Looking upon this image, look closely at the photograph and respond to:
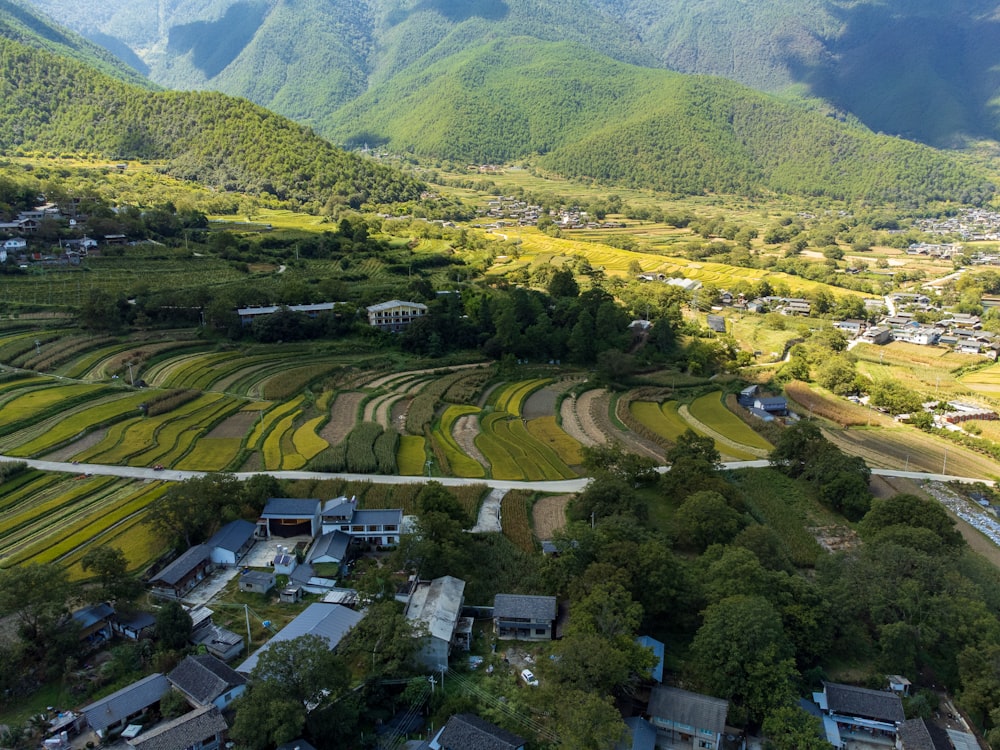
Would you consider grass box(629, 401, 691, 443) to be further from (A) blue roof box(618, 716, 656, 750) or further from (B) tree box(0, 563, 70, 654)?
(B) tree box(0, 563, 70, 654)

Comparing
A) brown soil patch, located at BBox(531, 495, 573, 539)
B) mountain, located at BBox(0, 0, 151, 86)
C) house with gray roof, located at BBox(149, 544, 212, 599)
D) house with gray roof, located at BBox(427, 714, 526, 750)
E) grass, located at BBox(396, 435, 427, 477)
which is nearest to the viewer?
house with gray roof, located at BBox(427, 714, 526, 750)

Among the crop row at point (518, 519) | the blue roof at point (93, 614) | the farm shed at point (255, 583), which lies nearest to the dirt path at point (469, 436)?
the crop row at point (518, 519)

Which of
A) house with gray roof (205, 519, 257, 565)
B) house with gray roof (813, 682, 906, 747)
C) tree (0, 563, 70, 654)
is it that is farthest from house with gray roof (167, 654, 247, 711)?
house with gray roof (813, 682, 906, 747)

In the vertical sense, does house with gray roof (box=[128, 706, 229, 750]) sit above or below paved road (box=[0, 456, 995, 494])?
below

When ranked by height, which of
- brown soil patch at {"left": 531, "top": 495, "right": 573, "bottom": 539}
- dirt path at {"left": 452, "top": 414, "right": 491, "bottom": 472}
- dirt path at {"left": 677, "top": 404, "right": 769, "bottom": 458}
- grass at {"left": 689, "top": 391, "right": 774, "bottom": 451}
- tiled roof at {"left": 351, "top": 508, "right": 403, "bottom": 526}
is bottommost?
brown soil patch at {"left": 531, "top": 495, "right": 573, "bottom": 539}

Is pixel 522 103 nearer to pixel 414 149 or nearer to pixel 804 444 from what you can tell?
pixel 414 149

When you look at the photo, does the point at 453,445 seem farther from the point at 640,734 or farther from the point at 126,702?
the point at 126,702

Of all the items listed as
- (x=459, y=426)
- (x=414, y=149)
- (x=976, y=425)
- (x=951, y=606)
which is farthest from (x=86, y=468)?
(x=414, y=149)

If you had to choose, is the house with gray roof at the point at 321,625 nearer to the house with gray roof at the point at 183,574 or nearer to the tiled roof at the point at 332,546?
the tiled roof at the point at 332,546

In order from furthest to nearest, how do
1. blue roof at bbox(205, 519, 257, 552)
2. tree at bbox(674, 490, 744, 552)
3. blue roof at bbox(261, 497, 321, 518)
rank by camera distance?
blue roof at bbox(261, 497, 321, 518)
tree at bbox(674, 490, 744, 552)
blue roof at bbox(205, 519, 257, 552)
